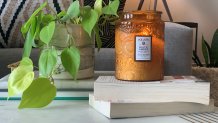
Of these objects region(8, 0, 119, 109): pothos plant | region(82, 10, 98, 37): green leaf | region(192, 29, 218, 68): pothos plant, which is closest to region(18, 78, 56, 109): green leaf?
region(8, 0, 119, 109): pothos plant

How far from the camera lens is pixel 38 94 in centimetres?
47

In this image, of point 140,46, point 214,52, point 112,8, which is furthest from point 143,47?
point 214,52

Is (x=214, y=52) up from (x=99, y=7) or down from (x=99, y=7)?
down

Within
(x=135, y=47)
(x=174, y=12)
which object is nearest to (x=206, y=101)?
(x=135, y=47)

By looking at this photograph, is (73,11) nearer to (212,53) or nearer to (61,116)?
(61,116)

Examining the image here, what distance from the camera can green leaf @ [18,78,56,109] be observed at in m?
0.46

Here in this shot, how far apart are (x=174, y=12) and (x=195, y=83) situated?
5.06ft

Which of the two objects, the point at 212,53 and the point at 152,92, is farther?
the point at 212,53

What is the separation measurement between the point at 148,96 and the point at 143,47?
0.09 m

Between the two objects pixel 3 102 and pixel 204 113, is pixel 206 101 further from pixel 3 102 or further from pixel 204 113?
pixel 3 102

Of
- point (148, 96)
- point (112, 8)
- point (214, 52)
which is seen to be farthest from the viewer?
point (214, 52)

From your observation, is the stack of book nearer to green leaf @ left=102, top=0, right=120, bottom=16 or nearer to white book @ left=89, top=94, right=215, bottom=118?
white book @ left=89, top=94, right=215, bottom=118

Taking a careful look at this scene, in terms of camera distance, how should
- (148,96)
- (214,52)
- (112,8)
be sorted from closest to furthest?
(148,96) < (112,8) < (214,52)

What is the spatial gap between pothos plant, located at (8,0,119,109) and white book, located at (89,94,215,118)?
79mm
